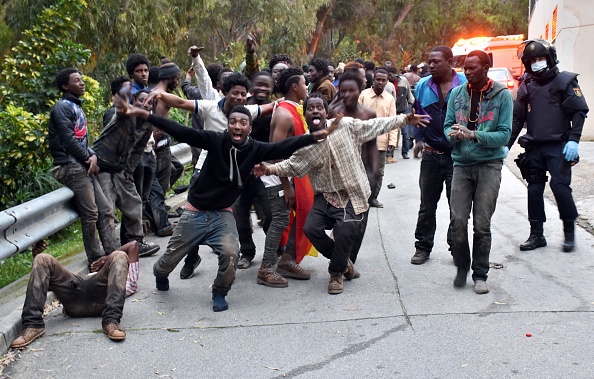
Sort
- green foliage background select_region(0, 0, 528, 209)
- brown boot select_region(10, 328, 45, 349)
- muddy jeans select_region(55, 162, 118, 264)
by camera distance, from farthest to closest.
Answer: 1. green foliage background select_region(0, 0, 528, 209)
2. muddy jeans select_region(55, 162, 118, 264)
3. brown boot select_region(10, 328, 45, 349)

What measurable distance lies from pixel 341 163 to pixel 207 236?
4.06 feet

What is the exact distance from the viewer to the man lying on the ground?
5.48 m

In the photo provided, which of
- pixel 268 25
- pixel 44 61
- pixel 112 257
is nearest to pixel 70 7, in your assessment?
pixel 44 61

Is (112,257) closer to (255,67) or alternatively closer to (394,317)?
(394,317)

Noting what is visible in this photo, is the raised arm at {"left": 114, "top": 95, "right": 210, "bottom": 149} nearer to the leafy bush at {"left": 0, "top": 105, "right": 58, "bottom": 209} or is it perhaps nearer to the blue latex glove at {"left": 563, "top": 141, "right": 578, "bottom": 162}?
the leafy bush at {"left": 0, "top": 105, "right": 58, "bottom": 209}

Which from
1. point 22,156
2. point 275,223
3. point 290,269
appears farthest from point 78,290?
point 22,156

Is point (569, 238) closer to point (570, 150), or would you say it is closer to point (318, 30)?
point (570, 150)

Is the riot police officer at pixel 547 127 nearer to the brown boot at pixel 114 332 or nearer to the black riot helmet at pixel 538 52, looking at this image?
the black riot helmet at pixel 538 52

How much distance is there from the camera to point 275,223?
6863mm

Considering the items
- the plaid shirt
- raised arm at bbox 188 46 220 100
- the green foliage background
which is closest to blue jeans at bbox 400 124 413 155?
the green foliage background

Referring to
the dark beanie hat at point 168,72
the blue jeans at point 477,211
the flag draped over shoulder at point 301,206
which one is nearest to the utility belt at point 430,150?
the blue jeans at point 477,211

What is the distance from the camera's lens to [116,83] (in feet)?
25.3

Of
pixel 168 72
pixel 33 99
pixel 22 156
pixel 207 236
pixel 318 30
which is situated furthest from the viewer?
pixel 318 30

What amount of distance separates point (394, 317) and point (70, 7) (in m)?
6.26
